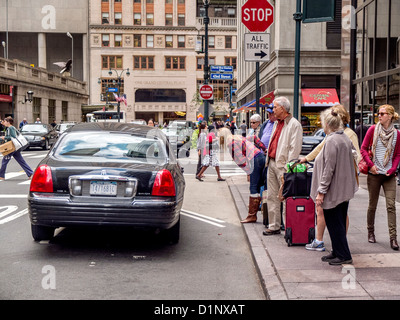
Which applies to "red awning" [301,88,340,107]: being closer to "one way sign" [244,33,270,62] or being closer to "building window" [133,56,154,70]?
"one way sign" [244,33,270,62]

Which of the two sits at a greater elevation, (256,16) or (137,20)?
(137,20)

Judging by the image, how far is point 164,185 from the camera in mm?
6094

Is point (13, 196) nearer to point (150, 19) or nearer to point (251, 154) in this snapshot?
point (251, 154)

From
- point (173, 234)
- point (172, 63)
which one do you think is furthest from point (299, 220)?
point (172, 63)

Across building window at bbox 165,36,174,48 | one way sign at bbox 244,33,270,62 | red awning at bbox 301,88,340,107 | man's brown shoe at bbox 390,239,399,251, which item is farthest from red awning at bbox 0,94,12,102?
building window at bbox 165,36,174,48

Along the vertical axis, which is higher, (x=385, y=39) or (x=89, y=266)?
(x=385, y=39)

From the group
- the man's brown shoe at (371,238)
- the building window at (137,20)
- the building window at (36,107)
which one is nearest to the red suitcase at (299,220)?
the man's brown shoe at (371,238)

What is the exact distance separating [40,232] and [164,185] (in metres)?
1.93

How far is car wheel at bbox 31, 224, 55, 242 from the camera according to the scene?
6.68 meters

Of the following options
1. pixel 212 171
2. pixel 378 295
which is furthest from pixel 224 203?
pixel 212 171

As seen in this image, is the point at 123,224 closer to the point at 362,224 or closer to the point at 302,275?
the point at 302,275

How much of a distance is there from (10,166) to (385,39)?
13.6 meters

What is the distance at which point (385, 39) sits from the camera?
1277 cm

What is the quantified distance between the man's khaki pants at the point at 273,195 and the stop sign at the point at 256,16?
438 cm
